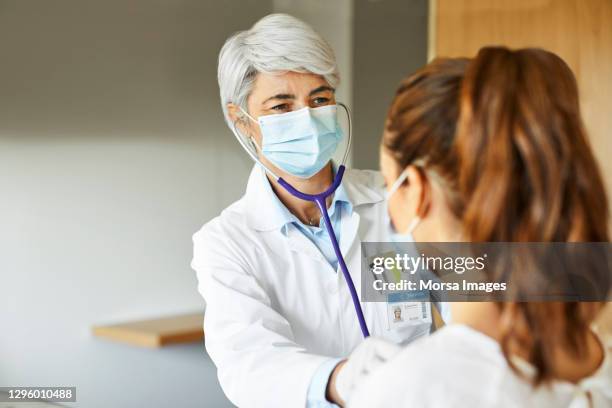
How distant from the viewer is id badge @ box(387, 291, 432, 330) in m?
1.47

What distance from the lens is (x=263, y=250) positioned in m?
1.45

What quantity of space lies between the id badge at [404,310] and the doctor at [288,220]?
11mm

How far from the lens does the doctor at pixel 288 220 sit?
1.39 meters

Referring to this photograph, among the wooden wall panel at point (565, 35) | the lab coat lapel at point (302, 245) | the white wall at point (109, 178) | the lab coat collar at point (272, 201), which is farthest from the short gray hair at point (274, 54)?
the white wall at point (109, 178)

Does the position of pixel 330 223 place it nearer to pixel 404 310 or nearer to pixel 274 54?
pixel 404 310

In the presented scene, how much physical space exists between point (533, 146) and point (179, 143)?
2299 millimetres

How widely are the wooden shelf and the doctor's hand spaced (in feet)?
5.83

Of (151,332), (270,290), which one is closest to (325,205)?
(270,290)

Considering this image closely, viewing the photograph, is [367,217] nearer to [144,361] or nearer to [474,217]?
[474,217]

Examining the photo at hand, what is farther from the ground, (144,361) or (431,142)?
(431,142)

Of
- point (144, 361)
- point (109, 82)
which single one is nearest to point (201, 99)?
point (109, 82)

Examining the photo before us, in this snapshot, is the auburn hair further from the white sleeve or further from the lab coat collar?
the lab coat collar

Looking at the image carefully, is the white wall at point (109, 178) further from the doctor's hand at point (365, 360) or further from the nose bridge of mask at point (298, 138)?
the doctor's hand at point (365, 360)

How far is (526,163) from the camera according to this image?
790mm
